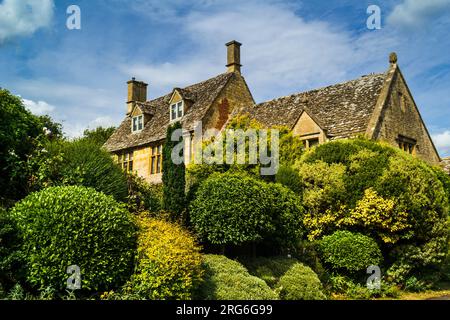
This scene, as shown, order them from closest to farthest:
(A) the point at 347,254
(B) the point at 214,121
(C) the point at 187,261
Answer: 1. (C) the point at 187,261
2. (A) the point at 347,254
3. (B) the point at 214,121

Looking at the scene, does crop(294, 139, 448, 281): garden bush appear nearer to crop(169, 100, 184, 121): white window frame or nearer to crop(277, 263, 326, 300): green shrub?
crop(277, 263, 326, 300): green shrub

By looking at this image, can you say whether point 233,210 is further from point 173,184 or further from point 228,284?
point 228,284

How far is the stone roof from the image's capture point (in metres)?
21.2

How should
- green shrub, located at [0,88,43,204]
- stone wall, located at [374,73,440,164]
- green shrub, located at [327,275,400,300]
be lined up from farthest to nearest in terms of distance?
stone wall, located at [374,73,440,164]
green shrub, located at [327,275,400,300]
green shrub, located at [0,88,43,204]

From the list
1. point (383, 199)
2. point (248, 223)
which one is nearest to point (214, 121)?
point (383, 199)

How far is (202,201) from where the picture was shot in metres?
12.2

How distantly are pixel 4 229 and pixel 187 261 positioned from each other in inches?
141

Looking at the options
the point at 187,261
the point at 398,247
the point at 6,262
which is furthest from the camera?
the point at 398,247

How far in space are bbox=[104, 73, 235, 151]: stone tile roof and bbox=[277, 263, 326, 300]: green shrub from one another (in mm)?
16826

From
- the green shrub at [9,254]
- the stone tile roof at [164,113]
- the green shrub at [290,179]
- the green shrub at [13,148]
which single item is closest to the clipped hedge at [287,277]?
the green shrub at [290,179]

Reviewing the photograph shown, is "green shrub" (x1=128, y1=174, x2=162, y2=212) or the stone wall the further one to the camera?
the stone wall

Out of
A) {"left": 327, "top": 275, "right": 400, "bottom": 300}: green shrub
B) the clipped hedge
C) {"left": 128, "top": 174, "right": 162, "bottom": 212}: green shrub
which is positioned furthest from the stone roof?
the clipped hedge
